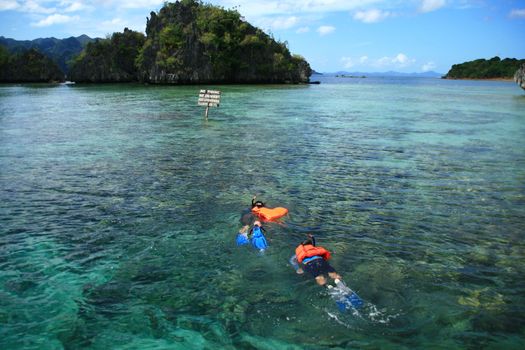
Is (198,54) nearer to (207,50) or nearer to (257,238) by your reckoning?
(207,50)

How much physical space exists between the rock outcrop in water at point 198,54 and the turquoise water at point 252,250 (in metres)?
92.7

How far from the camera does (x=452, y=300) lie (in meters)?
7.44

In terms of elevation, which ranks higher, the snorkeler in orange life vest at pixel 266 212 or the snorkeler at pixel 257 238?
the snorkeler in orange life vest at pixel 266 212

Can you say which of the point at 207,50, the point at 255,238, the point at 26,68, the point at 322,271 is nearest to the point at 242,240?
the point at 255,238

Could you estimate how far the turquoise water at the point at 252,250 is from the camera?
6582mm

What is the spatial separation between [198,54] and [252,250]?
107 m

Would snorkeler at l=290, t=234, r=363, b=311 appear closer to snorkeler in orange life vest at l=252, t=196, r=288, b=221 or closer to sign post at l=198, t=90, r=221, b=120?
snorkeler in orange life vest at l=252, t=196, r=288, b=221

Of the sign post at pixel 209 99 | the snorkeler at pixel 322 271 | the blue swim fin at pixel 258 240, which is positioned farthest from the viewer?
the sign post at pixel 209 99

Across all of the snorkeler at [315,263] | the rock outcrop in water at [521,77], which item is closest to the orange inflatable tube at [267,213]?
the snorkeler at [315,263]

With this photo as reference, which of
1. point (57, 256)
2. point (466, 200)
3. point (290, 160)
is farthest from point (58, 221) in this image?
point (466, 200)

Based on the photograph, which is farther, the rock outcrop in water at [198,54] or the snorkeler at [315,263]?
the rock outcrop in water at [198,54]

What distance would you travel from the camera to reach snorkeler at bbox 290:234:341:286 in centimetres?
796

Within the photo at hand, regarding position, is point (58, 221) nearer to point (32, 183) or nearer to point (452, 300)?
point (32, 183)

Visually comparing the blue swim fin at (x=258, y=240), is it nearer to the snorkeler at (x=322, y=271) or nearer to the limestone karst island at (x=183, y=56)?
the snorkeler at (x=322, y=271)
